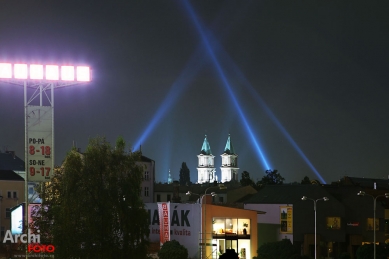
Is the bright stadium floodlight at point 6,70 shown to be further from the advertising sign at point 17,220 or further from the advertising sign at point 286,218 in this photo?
the advertising sign at point 286,218

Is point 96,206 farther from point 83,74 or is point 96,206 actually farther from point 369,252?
point 369,252

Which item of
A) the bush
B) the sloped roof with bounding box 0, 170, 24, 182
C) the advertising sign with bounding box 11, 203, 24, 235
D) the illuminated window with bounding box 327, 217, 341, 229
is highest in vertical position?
the sloped roof with bounding box 0, 170, 24, 182

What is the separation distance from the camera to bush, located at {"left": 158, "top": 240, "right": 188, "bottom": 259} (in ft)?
182

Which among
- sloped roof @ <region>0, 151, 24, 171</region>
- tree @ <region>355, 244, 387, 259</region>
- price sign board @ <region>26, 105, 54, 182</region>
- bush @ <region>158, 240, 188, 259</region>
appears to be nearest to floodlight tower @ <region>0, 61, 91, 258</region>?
price sign board @ <region>26, 105, 54, 182</region>

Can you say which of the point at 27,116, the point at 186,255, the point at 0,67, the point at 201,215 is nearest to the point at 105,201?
the point at 27,116

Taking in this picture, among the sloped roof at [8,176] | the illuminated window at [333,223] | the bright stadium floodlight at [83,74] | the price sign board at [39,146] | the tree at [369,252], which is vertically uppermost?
the bright stadium floodlight at [83,74]

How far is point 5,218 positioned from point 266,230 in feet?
96.0

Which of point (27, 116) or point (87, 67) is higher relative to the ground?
point (87, 67)

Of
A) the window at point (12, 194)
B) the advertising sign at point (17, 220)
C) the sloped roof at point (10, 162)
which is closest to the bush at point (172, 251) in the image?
the advertising sign at point (17, 220)

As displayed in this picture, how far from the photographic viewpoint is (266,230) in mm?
75500

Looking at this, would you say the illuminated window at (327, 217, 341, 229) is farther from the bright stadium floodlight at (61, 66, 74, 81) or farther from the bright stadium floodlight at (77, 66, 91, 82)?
the bright stadium floodlight at (61, 66, 74, 81)

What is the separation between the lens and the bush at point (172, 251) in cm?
5538

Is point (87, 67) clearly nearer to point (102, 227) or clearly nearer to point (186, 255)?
point (102, 227)

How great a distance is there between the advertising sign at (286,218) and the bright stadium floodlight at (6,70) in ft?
130
